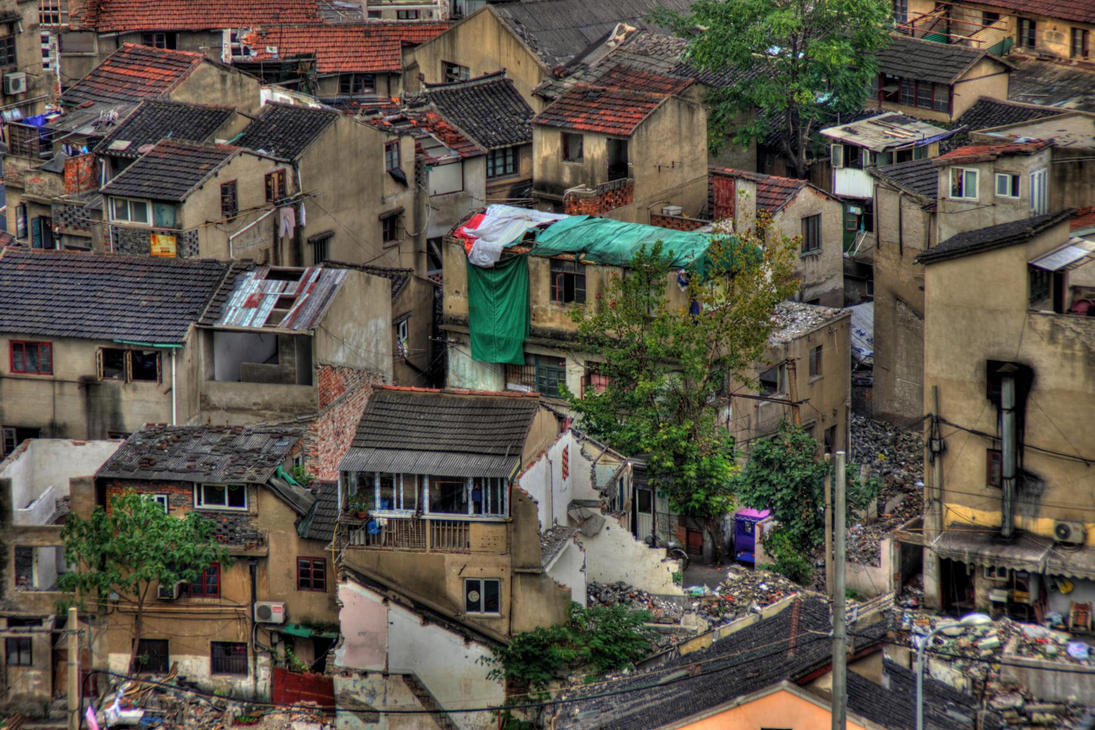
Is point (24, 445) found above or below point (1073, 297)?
below

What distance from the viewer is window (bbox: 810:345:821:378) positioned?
58.9m

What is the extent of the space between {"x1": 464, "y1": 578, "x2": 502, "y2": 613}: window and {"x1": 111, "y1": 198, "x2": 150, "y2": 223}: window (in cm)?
1875

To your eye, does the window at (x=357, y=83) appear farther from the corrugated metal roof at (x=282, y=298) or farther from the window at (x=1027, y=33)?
the window at (x=1027, y=33)

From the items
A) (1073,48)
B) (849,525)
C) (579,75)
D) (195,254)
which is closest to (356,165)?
(195,254)

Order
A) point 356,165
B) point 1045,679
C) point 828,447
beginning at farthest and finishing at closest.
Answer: point 356,165 → point 828,447 → point 1045,679

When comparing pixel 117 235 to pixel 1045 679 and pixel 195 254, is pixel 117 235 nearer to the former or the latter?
pixel 195 254

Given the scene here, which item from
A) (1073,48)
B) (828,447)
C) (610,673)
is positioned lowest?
(610,673)

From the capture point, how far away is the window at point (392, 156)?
6638 cm

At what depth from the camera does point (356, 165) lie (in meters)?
65.2

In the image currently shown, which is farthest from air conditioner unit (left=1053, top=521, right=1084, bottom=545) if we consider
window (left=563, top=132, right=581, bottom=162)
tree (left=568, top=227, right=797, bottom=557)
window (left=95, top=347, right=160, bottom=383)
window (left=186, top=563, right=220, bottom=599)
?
window (left=95, top=347, right=160, bottom=383)

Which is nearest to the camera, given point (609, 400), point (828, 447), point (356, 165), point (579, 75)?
point (609, 400)

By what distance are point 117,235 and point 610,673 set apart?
903 inches

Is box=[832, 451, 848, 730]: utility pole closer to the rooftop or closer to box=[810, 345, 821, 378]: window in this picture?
box=[810, 345, 821, 378]: window

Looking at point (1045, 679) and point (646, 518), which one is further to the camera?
point (646, 518)
